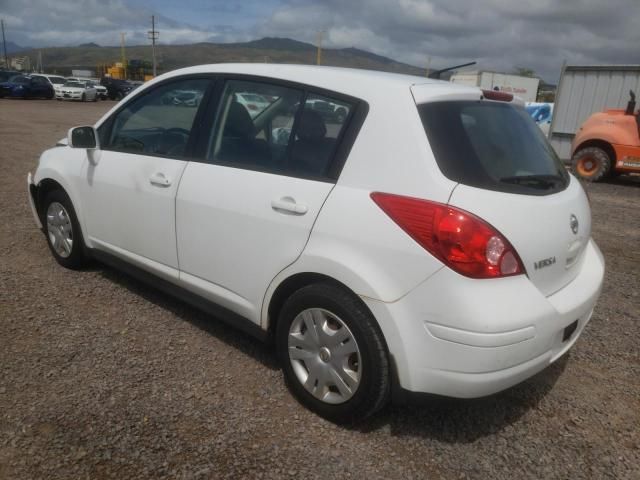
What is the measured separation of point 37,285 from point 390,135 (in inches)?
123

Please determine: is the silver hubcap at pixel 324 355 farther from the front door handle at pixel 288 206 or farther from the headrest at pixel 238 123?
the headrest at pixel 238 123

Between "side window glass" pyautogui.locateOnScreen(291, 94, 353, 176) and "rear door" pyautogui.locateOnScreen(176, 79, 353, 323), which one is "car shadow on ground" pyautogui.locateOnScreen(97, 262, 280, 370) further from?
"side window glass" pyautogui.locateOnScreen(291, 94, 353, 176)

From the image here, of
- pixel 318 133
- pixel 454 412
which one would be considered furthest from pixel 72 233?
pixel 454 412

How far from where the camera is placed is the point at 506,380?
7.16ft

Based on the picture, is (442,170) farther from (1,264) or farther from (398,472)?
(1,264)

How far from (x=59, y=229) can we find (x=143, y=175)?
141cm

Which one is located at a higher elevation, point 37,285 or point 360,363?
point 360,363

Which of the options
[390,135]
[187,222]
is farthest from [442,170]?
[187,222]

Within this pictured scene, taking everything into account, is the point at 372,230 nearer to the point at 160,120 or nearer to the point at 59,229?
the point at 160,120

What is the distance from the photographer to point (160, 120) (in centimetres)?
346

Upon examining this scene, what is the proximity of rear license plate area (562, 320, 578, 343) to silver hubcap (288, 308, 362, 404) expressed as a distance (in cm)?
96

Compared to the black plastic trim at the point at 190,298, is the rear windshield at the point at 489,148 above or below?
above

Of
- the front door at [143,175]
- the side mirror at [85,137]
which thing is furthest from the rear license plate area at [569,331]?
the side mirror at [85,137]

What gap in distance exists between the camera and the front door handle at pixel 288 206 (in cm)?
245
